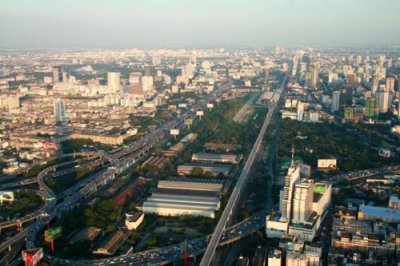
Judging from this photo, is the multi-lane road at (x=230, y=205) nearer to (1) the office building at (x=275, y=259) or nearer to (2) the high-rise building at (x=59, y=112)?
(1) the office building at (x=275, y=259)

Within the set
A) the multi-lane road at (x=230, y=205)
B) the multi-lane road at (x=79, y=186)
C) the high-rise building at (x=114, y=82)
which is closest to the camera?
the multi-lane road at (x=230, y=205)

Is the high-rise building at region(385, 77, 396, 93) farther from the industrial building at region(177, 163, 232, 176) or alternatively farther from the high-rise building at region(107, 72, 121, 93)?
the high-rise building at region(107, 72, 121, 93)

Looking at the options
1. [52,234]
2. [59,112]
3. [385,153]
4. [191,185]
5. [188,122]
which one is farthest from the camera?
[59,112]

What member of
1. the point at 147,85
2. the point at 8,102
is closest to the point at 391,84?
the point at 147,85

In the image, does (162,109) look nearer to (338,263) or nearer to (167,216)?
(167,216)

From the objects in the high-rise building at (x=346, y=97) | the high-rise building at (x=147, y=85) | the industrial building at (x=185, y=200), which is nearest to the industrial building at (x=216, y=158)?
the industrial building at (x=185, y=200)

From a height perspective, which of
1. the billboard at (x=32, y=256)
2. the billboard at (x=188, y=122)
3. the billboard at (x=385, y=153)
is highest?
the billboard at (x=188, y=122)

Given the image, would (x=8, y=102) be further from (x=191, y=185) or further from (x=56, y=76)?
(x=191, y=185)
